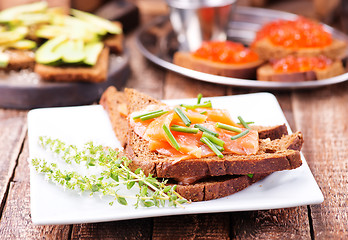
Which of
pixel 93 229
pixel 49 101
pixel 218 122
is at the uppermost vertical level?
pixel 218 122

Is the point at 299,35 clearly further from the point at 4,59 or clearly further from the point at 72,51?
the point at 4,59

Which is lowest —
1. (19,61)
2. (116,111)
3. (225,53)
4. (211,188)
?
(19,61)

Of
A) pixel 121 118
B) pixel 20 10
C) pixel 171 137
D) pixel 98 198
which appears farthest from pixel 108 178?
pixel 20 10

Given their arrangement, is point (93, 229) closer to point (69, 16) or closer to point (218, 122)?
point (218, 122)

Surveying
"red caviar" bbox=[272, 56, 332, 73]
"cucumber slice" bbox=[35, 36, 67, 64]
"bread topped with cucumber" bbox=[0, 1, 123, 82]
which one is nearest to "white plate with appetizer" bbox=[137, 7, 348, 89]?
"red caviar" bbox=[272, 56, 332, 73]

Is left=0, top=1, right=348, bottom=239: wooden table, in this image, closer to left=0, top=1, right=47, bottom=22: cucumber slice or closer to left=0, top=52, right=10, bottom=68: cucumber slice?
left=0, top=52, right=10, bottom=68: cucumber slice

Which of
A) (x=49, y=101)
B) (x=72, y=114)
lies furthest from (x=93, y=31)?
(x=72, y=114)
